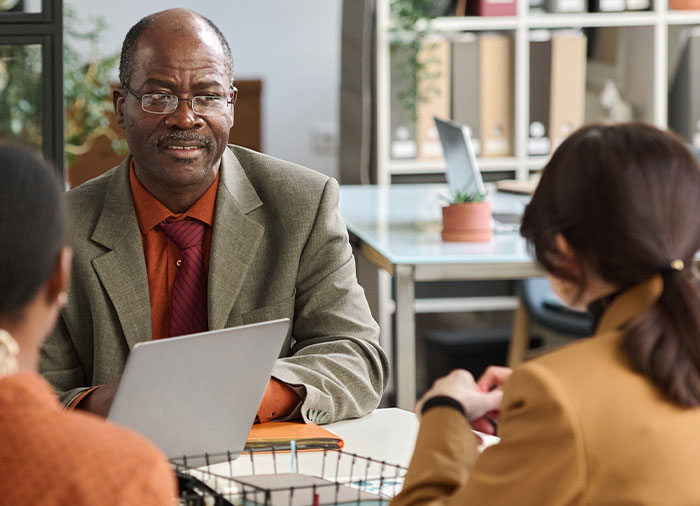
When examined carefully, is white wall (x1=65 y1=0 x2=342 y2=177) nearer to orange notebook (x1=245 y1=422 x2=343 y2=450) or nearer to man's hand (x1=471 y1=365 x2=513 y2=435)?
orange notebook (x1=245 y1=422 x2=343 y2=450)

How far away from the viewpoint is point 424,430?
0.99 meters

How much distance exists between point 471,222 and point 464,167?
1.10ft

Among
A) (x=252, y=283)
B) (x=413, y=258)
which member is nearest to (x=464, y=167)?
(x=413, y=258)

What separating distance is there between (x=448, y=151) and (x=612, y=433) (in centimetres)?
217

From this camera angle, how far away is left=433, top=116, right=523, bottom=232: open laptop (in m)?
2.76

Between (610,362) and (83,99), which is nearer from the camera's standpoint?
(610,362)

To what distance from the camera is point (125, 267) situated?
1.51 m

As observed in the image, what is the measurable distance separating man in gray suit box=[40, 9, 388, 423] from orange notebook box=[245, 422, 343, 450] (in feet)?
0.41

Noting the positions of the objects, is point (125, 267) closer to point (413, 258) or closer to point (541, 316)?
point (413, 258)

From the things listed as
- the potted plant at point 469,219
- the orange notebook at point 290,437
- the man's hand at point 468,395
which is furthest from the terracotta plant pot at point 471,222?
the man's hand at point 468,395

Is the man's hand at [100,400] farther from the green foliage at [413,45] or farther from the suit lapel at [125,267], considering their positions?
the green foliage at [413,45]

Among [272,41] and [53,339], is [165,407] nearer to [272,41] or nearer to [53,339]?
[53,339]

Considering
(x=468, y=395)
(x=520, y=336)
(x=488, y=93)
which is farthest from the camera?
(x=488, y=93)

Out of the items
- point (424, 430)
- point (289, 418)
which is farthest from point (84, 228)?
point (424, 430)
